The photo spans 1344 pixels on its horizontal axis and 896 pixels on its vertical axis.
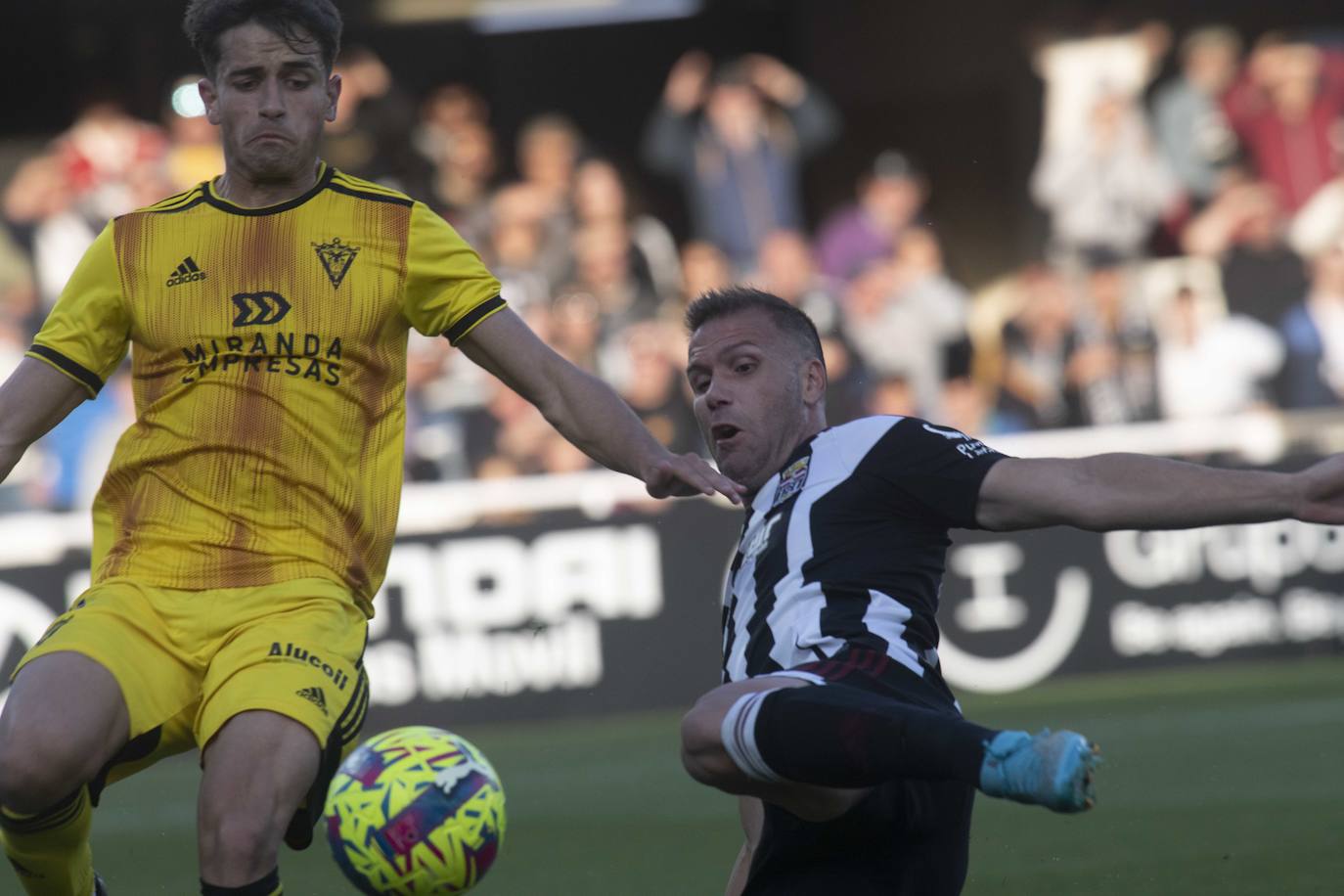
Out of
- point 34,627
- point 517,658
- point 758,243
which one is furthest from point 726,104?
point 34,627

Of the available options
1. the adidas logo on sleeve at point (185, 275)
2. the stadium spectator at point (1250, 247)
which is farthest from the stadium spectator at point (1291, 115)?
the adidas logo on sleeve at point (185, 275)

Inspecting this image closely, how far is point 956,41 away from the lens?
15000mm

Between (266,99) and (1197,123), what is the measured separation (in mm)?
9617

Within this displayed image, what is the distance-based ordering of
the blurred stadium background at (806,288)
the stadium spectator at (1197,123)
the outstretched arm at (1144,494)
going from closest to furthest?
the outstretched arm at (1144,494) → the blurred stadium background at (806,288) → the stadium spectator at (1197,123)

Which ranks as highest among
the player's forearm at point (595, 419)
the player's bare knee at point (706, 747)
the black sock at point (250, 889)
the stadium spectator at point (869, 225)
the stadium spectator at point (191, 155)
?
the stadium spectator at point (191, 155)

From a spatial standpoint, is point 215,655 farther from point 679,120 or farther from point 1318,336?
point 1318,336

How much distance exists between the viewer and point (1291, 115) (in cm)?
1291

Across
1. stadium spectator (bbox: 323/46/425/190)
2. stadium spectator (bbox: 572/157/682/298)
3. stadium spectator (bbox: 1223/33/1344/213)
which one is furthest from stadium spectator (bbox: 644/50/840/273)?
stadium spectator (bbox: 1223/33/1344/213)

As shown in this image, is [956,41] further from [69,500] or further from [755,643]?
[755,643]

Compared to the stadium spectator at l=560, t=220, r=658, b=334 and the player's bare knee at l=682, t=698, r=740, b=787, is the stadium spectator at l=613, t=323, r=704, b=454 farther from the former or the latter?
the player's bare knee at l=682, t=698, r=740, b=787

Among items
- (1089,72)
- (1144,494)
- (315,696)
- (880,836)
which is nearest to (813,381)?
(1144,494)

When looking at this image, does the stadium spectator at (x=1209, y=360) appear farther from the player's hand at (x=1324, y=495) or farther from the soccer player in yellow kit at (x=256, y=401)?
the player's hand at (x=1324, y=495)

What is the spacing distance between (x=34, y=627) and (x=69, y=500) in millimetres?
876

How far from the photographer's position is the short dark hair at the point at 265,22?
14.6 ft
